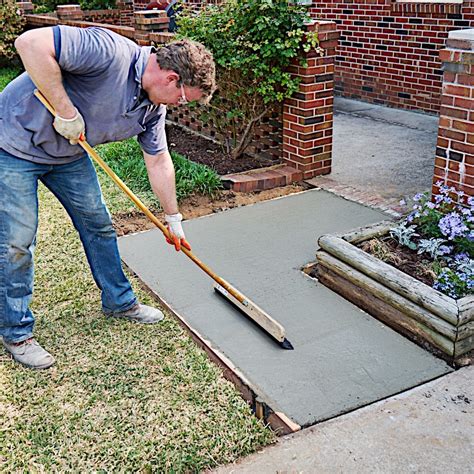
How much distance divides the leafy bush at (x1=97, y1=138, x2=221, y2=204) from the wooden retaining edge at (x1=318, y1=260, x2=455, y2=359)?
5.96 ft

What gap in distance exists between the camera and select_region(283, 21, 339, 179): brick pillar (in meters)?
5.54

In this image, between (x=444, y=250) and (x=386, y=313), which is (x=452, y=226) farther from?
(x=386, y=313)

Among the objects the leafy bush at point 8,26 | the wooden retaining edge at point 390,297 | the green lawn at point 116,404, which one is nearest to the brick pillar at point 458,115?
the wooden retaining edge at point 390,297

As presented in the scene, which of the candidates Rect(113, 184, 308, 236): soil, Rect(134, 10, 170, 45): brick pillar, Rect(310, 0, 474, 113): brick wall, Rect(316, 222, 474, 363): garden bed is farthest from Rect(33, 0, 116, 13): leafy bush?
Rect(316, 222, 474, 363): garden bed

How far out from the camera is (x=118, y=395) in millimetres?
3014

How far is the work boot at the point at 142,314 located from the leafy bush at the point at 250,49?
2676 mm

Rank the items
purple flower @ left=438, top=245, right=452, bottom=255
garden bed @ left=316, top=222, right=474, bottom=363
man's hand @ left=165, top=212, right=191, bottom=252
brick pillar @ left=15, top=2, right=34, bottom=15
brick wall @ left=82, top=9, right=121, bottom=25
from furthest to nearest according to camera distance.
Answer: brick wall @ left=82, top=9, right=121, bottom=25, brick pillar @ left=15, top=2, right=34, bottom=15, purple flower @ left=438, top=245, right=452, bottom=255, man's hand @ left=165, top=212, right=191, bottom=252, garden bed @ left=316, top=222, right=474, bottom=363

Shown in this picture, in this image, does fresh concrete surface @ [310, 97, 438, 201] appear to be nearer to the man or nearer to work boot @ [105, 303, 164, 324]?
work boot @ [105, 303, 164, 324]

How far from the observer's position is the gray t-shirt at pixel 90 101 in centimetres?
284

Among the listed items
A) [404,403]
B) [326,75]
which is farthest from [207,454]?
[326,75]

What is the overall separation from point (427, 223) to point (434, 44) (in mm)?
4387

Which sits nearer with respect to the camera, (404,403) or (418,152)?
(404,403)

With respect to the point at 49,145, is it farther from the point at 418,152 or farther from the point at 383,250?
the point at 418,152

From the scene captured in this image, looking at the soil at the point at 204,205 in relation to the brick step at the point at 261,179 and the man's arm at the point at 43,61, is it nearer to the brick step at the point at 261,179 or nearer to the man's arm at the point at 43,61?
the brick step at the point at 261,179
